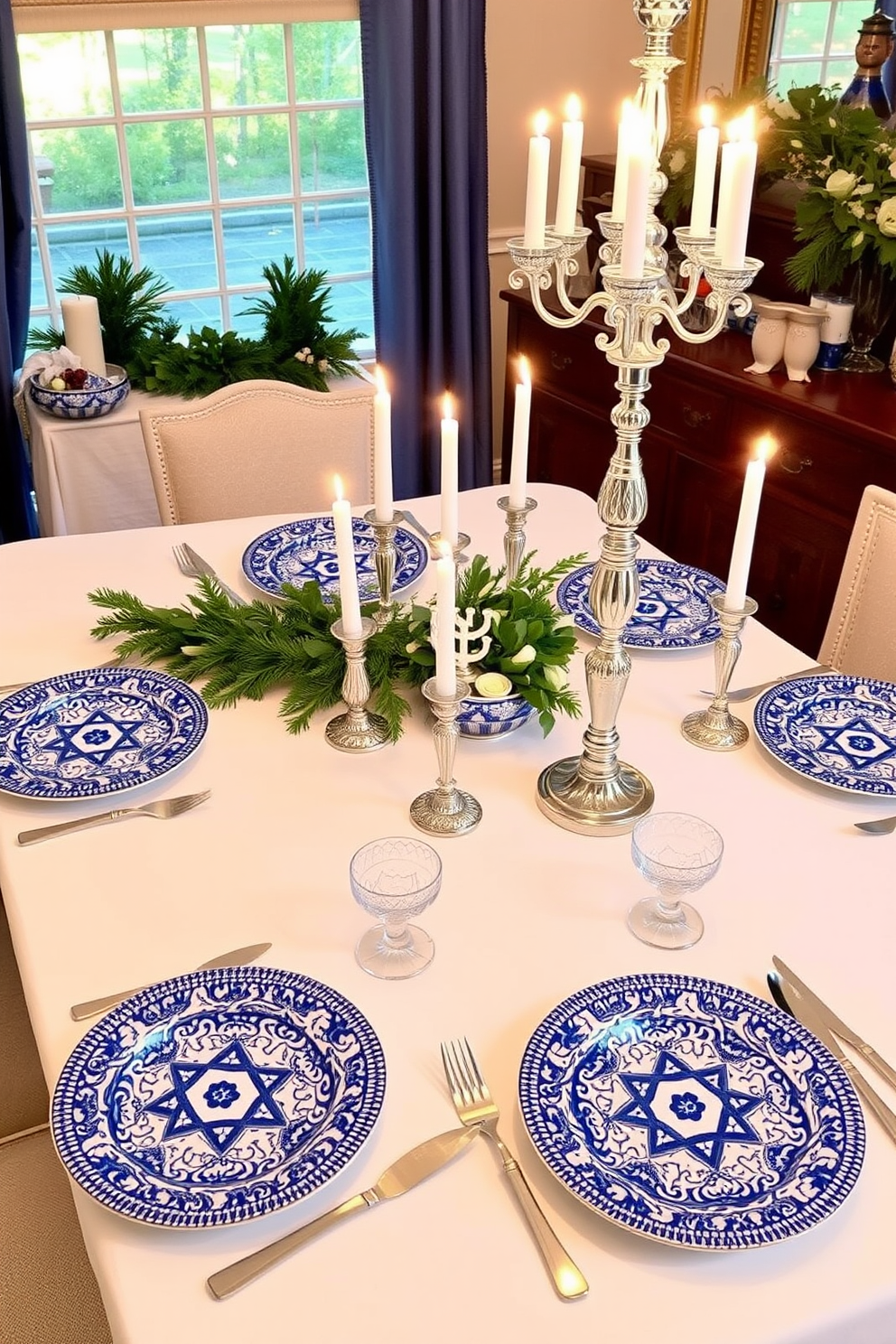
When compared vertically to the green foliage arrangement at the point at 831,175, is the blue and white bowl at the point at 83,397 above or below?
below

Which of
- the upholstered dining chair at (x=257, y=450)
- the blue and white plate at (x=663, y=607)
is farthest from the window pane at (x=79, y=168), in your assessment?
the blue and white plate at (x=663, y=607)

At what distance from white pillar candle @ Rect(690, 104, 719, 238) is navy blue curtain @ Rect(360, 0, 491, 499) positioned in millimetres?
2171

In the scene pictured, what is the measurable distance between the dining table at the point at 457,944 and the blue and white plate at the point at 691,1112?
0.02 m

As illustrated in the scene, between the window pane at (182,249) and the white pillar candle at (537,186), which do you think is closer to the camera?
the white pillar candle at (537,186)

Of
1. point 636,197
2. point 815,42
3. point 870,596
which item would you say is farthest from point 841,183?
point 636,197

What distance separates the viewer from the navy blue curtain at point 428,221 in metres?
3.05

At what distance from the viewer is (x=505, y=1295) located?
0.82m

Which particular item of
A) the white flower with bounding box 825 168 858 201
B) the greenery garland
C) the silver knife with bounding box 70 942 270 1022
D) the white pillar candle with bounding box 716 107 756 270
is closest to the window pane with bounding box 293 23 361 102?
the white flower with bounding box 825 168 858 201

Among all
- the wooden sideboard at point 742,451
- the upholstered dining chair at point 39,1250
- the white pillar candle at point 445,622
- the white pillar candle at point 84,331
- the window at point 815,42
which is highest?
the window at point 815,42

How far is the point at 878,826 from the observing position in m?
1.28

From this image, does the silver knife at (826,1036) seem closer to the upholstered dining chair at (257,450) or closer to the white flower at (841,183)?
the upholstered dining chair at (257,450)

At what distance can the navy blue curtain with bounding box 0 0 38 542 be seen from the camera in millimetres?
2660

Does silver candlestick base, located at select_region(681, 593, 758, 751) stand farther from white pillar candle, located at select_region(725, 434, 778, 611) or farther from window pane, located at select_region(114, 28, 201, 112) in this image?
window pane, located at select_region(114, 28, 201, 112)

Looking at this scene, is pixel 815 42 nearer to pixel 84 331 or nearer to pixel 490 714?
pixel 84 331
